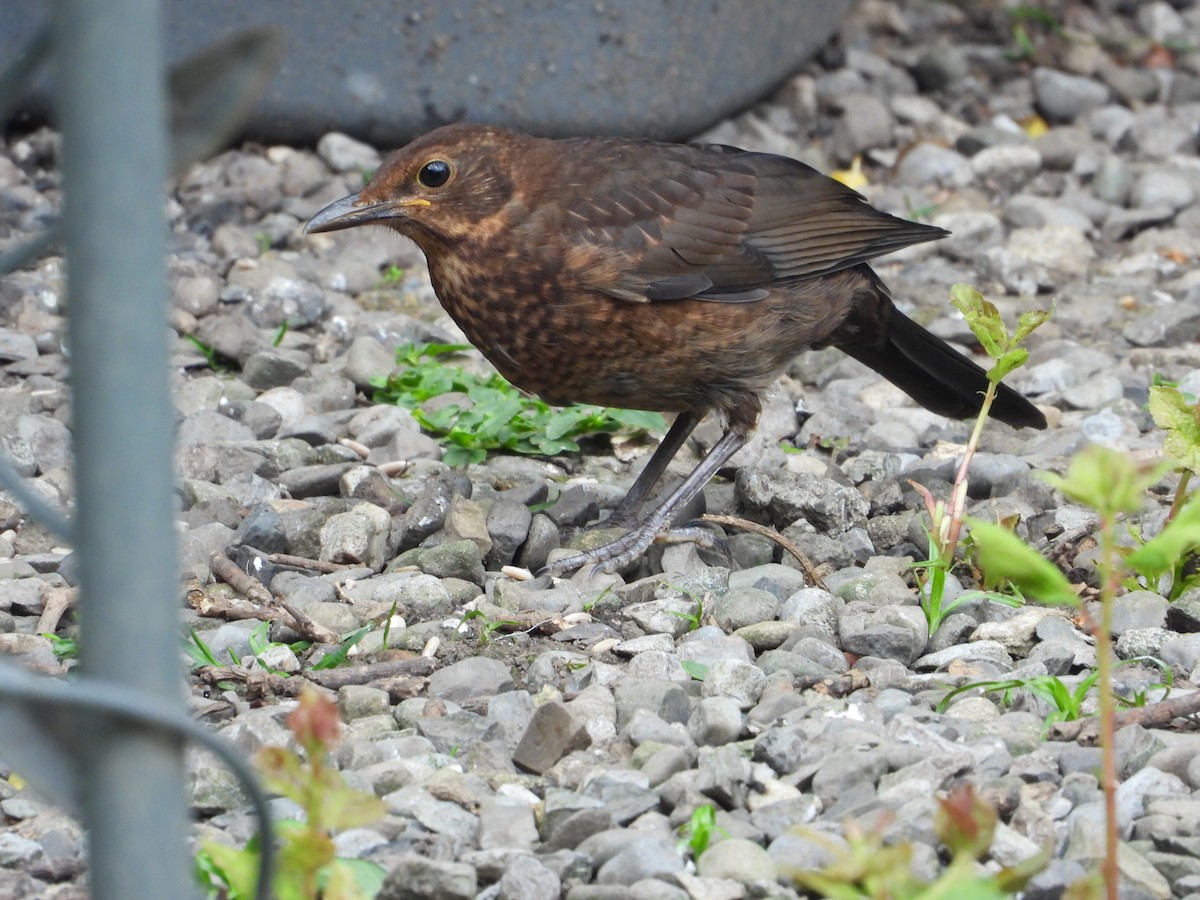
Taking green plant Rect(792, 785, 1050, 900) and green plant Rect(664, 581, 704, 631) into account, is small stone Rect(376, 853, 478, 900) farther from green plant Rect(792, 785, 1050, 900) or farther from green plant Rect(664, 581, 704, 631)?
green plant Rect(664, 581, 704, 631)

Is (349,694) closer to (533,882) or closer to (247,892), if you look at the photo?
(533,882)

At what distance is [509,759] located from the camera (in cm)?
294

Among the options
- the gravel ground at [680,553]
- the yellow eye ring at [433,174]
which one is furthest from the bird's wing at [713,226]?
the gravel ground at [680,553]

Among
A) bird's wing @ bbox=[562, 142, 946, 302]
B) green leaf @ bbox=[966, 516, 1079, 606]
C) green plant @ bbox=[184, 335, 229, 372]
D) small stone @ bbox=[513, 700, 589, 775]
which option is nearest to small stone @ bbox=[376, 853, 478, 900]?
small stone @ bbox=[513, 700, 589, 775]

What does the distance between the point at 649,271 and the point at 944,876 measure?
272 centimetres

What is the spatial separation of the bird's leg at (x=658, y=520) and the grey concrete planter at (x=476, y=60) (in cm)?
268

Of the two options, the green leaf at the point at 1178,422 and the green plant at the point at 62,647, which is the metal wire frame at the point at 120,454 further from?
the green leaf at the point at 1178,422

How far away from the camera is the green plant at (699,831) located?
250cm

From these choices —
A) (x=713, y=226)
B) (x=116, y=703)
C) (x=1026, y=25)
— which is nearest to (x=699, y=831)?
(x=116, y=703)

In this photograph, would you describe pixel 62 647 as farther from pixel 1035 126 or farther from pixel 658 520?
pixel 1035 126

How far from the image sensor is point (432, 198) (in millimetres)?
4410

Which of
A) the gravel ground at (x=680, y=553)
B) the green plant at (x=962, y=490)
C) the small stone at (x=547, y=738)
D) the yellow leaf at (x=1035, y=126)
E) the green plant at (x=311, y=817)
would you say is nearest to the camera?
the green plant at (x=311, y=817)

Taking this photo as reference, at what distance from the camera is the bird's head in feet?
14.3

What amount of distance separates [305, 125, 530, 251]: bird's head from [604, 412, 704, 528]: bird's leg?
86 cm
